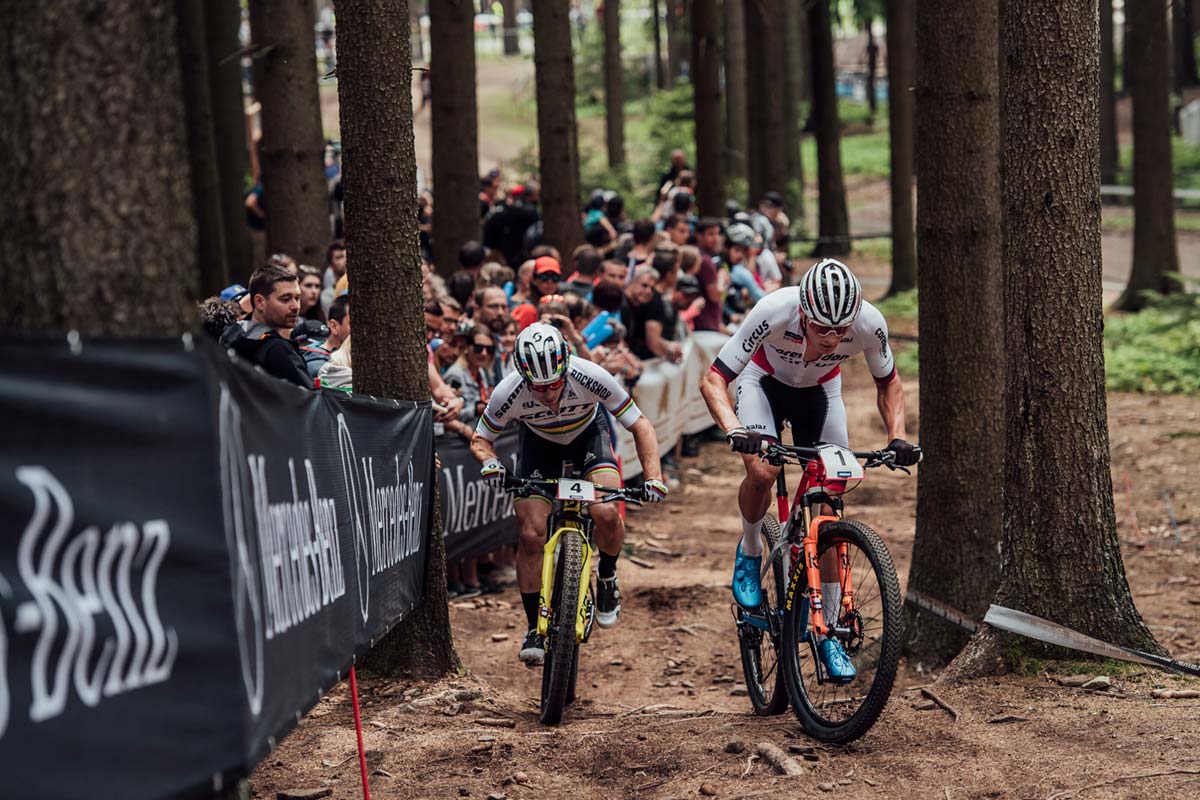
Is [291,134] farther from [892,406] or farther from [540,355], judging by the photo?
[892,406]

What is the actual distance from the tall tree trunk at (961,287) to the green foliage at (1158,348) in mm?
9406

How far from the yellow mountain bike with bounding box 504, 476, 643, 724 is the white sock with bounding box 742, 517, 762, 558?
62 centimetres

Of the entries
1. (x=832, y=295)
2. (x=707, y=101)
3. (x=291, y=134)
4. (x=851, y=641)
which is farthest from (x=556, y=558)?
(x=707, y=101)

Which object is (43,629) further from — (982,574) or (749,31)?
(749,31)

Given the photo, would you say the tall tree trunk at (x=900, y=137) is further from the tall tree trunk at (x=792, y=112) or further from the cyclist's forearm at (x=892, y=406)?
the cyclist's forearm at (x=892, y=406)

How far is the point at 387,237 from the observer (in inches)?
305

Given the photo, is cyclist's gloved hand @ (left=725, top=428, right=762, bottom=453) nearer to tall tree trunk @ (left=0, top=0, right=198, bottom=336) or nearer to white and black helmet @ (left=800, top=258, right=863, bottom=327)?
white and black helmet @ (left=800, top=258, right=863, bottom=327)

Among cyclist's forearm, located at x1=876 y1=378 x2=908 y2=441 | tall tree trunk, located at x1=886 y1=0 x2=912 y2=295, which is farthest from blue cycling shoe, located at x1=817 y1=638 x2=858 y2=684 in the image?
tall tree trunk, located at x1=886 y1=0 x2=912 y2=295

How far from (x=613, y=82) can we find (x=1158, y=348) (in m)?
22.8

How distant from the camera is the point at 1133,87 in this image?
22.2m

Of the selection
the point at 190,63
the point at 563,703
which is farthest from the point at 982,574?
the point at 190,63

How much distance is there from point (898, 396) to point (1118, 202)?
35571mm

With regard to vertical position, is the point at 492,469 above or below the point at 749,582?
A: above

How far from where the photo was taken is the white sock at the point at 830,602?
22.8 feet
